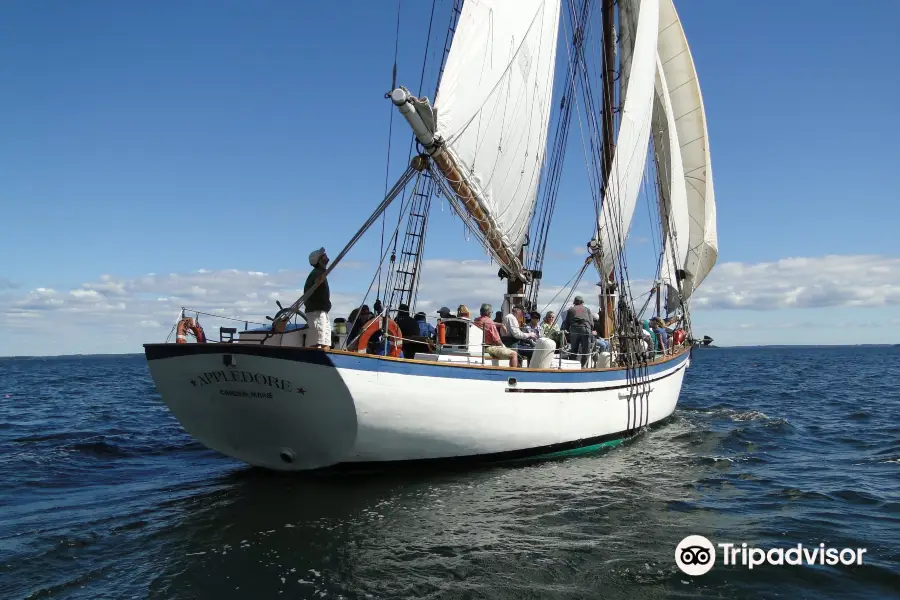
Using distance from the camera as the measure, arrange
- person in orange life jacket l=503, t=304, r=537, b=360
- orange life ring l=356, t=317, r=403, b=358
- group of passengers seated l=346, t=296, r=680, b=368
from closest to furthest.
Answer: orange life ring l=356, t=317, r=403, b=358 < group of passengers seated l=346, t=296, r=680, b=368 < person in orange life jacket l=503, t=304, r=537, b=360

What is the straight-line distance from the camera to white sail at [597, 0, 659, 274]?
18625mm

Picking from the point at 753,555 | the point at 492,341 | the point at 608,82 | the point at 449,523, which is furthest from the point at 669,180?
the point at 449,523

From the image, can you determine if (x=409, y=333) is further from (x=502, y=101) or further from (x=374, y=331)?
(x=502, y=101)

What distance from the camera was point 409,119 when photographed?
38.5 ft

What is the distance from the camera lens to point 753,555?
7.94 meters

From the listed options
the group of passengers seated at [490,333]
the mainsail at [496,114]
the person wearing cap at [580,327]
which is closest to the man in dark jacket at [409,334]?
the group of passengers seated at [490,333]

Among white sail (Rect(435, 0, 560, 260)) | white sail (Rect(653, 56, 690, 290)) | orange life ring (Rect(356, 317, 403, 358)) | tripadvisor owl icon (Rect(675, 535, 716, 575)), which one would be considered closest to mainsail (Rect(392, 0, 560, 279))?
white sail (Rect(435, 0, 560, 260))

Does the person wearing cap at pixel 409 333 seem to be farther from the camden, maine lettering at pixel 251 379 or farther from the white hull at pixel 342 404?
the camden, maine lettering at pixel 251 379

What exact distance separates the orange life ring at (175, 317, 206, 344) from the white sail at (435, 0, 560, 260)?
17.5 feet

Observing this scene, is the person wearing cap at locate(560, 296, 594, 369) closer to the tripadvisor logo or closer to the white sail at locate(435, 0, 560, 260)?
the white sail at locate(435, 0, 560, 260)

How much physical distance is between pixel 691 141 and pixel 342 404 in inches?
835

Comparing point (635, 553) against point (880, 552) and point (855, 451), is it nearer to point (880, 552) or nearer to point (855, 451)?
point (880, 552)

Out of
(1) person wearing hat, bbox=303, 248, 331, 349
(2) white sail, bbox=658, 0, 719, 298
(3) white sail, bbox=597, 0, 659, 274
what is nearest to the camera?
(1) person wearing hat, bbox=303, 248, 331, 349

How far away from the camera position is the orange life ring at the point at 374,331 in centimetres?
1101
